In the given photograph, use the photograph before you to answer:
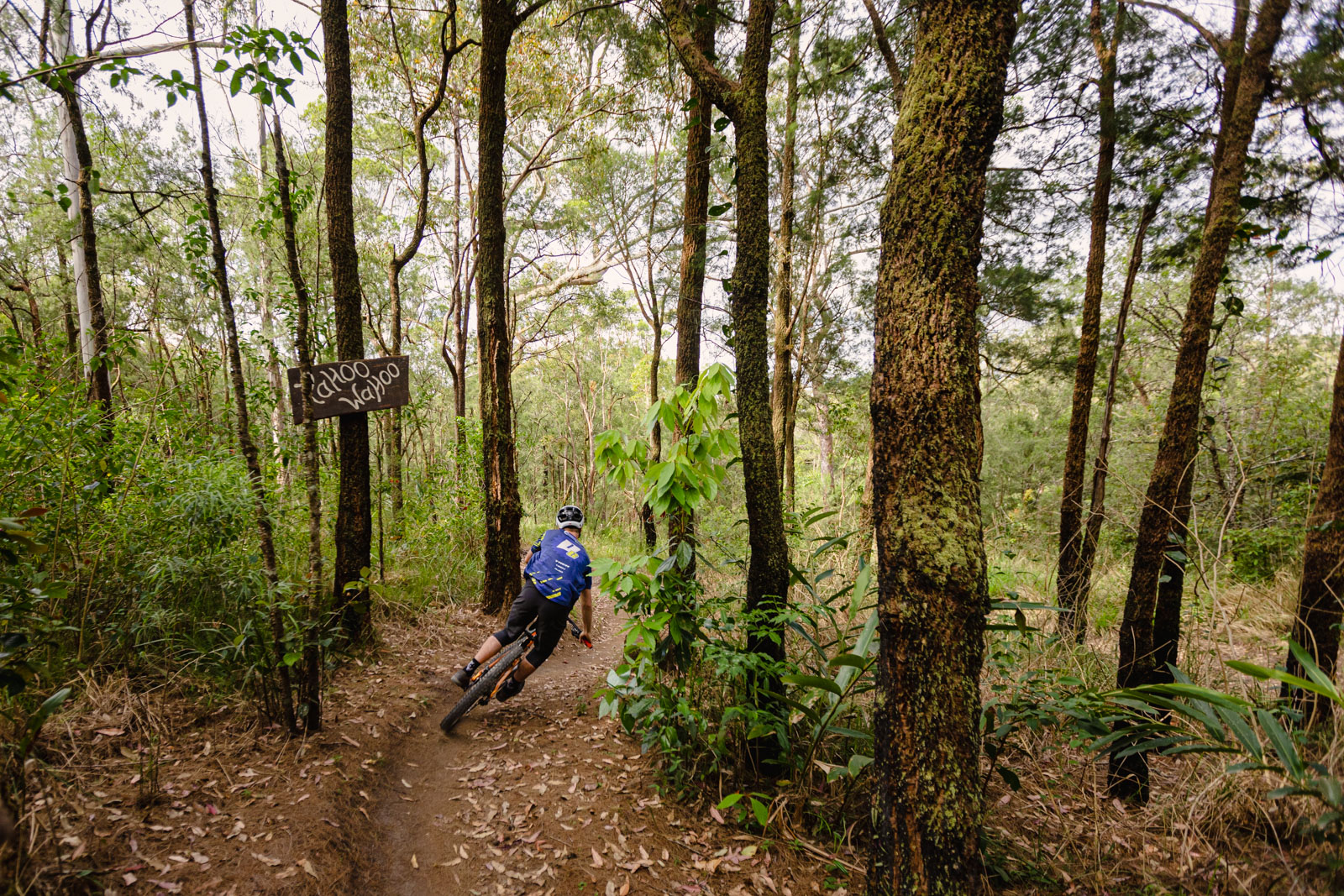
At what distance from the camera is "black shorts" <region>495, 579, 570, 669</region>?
3660 millimetres

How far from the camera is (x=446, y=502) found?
6711mm

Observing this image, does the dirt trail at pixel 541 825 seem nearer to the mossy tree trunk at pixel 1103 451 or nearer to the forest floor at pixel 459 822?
the forest floor at pixel 459 822

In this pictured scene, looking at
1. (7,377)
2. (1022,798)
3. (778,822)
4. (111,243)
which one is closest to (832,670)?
(778,822)

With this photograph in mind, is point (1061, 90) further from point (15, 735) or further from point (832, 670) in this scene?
point (15, 735)

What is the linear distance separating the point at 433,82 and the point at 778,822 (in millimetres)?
11985

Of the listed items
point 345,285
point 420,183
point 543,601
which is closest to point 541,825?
point 543,601

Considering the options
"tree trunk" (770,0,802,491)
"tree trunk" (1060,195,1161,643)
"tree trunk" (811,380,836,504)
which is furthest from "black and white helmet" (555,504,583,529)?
"tree trunk" (811,380,836,504)

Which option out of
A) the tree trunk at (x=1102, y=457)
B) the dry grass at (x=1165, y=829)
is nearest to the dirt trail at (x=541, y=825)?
the dry grass at (x=1165, y=829)

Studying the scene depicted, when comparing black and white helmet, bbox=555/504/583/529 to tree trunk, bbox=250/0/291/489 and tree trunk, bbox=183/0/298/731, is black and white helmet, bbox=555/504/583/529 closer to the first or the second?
tree trunk, bbox=183/0/298/731

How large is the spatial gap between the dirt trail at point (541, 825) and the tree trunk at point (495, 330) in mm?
1939

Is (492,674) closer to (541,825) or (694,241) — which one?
(541,825)

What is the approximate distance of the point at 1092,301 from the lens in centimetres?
549

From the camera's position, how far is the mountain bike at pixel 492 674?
11.7ft

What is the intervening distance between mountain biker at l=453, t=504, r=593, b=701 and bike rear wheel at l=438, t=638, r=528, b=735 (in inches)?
2.2
